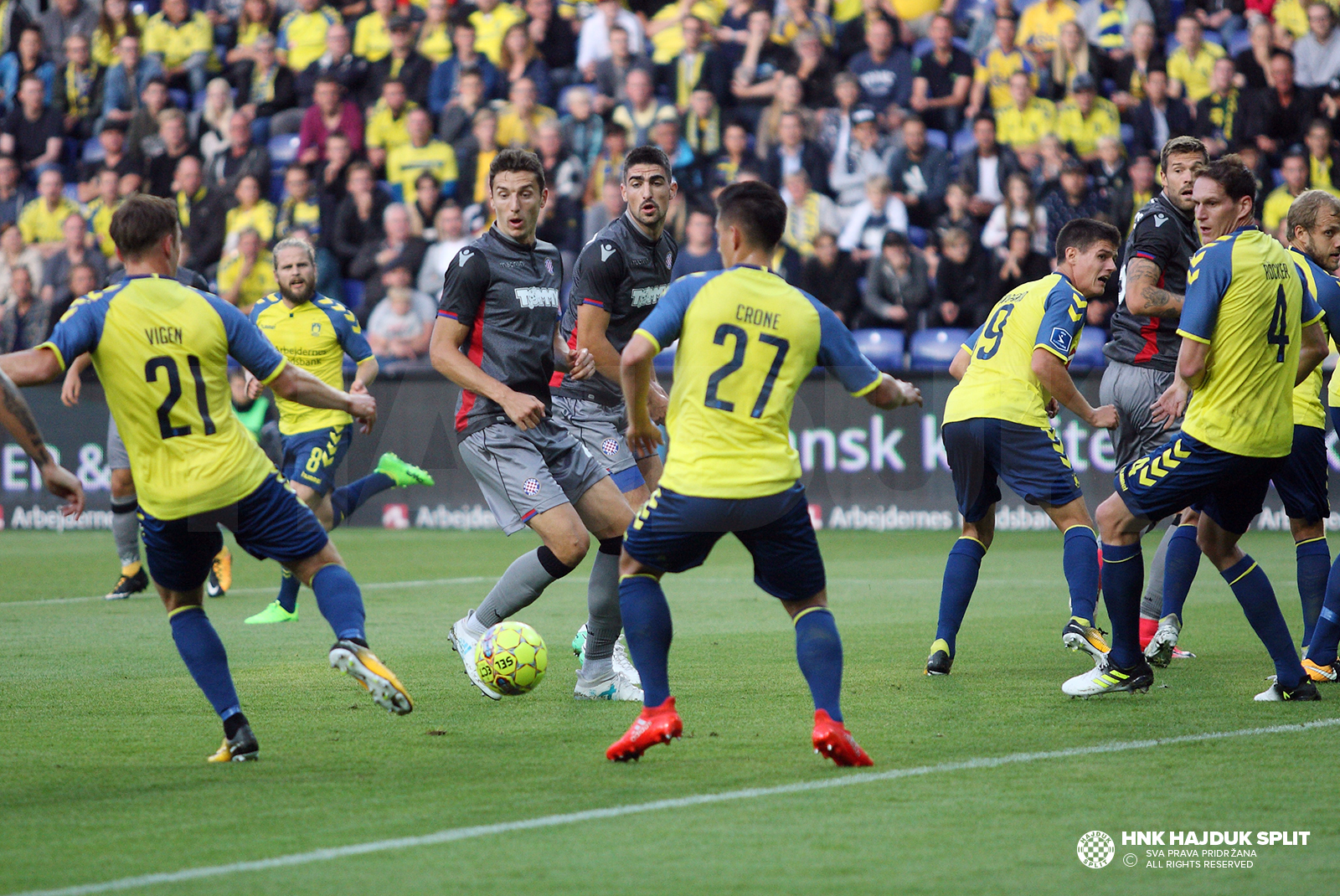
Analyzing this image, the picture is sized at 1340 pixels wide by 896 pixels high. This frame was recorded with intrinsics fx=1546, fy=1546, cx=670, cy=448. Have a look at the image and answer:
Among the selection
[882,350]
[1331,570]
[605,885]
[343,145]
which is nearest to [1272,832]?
[605,885]

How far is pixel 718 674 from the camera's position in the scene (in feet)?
25.4

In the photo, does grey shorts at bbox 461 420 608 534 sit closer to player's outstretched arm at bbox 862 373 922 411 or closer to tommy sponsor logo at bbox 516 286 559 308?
tommy sponsor logo at bbox 516 286 559 308

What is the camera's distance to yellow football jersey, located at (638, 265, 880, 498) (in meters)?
5.34

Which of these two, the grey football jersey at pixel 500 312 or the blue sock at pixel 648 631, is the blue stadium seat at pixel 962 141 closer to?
the grey football jersey at pixel 500 312

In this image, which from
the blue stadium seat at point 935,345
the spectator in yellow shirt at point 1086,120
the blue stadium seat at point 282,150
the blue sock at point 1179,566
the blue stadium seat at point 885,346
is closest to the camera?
the blue sock at point 1179,566

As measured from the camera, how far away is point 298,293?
10930 millimetres

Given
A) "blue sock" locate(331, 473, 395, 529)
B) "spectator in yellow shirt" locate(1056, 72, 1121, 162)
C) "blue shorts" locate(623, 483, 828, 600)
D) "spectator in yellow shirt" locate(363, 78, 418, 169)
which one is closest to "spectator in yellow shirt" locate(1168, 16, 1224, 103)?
"spectator in yellow shirt" locate(1056, 72, 1121, 162)

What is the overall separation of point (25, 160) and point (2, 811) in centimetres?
1957

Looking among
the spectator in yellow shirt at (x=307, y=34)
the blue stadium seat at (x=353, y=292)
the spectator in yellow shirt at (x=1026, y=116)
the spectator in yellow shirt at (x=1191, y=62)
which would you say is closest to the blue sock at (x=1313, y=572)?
the spectator in yellow shirt at (x=1026, y=116)

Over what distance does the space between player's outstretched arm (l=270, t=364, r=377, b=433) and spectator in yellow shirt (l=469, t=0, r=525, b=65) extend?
1568 cm

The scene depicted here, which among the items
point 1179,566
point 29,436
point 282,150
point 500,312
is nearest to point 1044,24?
point 282,150

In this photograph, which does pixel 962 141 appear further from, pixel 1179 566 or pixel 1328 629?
pixel 1328 629

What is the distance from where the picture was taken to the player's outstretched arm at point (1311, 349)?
6938 millimetres

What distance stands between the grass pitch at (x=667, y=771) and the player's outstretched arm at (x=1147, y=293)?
182 centimetres
